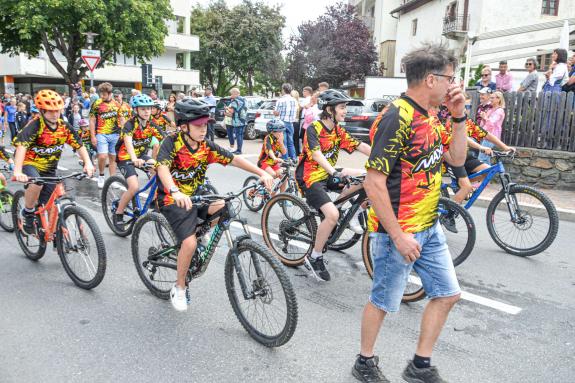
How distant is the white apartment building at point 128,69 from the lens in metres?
38.0

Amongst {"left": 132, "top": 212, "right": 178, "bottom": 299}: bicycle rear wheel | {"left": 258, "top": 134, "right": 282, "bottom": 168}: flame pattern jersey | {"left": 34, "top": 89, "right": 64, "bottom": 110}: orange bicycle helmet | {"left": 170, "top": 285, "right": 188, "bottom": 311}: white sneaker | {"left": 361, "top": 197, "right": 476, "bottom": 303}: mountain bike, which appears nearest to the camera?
{"left": 170, "top": 285, "right": 188, "bottom": 311}: white sneaker

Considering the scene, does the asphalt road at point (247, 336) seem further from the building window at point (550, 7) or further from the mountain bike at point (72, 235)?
the building window at point (550, 7)

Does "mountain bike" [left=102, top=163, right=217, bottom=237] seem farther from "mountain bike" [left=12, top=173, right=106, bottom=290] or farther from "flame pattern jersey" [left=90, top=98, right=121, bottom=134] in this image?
"flame pattern jersey" [left=90, top=98, right=121, bottom=134]

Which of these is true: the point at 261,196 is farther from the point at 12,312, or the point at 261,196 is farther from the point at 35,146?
the point at 12,312

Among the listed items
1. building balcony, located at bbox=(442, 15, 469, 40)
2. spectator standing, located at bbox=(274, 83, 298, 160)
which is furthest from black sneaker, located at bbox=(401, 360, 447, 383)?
building balcony, located at bbox=(442, 15, 469, 40)

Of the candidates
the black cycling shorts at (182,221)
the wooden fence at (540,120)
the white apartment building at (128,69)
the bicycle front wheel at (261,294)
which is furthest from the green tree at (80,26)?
the bicycle front wheel at (261,294)

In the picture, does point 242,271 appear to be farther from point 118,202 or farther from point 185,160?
point 118,202

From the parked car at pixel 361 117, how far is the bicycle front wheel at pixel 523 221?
1043 centimetres

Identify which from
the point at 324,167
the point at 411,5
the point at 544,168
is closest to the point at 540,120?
the point at 544,168

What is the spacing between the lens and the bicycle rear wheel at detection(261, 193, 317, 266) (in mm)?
5246

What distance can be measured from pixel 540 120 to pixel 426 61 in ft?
29.1

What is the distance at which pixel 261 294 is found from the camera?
141 inches

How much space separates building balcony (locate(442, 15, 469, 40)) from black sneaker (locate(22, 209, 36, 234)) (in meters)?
27.2

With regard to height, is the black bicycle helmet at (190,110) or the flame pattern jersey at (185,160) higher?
the black bicycle helmet at (190,110)
